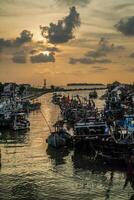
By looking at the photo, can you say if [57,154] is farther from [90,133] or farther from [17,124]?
[17,124]

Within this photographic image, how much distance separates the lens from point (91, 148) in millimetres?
59438

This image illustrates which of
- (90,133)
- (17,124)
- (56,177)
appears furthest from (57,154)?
(17,124)

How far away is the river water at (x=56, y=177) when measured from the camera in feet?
131

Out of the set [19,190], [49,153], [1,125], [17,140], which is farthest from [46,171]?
[1,125]

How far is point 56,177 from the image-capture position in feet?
154

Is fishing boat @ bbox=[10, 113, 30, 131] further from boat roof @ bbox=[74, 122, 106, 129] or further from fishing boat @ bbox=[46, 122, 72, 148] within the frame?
boat roof @ bbox=[74, 122, 106, 129]

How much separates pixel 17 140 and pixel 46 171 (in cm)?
2836

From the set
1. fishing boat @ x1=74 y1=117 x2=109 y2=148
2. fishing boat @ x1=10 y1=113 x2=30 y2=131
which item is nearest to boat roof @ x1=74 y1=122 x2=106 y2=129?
fishing boat @ x1=74 y1=117 x2=109 y2=148

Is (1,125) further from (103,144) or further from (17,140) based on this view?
(103,144)

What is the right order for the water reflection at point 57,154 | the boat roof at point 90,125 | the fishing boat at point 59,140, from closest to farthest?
the water reflection at point 57,154 < the boat roof at point 90,125 < the fishing boat at point 59,140

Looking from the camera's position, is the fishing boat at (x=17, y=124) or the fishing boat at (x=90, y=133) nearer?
the fishing boat at (x=90, y=133)

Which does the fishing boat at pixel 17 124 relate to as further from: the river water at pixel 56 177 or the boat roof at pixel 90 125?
the boat roof at pixel 90 125

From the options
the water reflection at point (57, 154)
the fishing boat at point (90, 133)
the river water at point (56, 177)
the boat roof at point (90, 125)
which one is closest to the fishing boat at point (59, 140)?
the water reflection at point (57, 154)

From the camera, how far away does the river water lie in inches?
1566
